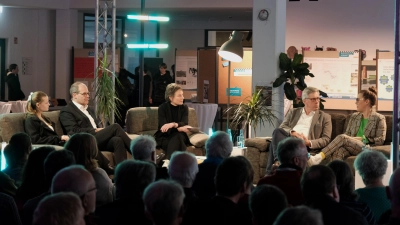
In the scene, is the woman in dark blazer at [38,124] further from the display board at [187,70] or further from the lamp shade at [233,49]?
the display board at [187,70]

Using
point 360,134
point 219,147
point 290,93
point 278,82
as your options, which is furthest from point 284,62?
point 219,147

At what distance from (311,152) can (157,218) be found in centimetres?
651

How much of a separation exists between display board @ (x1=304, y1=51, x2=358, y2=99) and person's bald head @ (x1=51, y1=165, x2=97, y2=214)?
11.5 m

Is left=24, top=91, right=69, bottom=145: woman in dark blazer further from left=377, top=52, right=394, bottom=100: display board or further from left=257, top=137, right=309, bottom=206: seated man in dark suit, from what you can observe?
left=377, top=52, right=394, bottom=100: display board

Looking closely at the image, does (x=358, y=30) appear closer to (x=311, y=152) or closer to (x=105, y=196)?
(x=311, y=152)

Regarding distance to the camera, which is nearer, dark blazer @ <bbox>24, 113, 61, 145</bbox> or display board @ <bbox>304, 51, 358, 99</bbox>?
dark blazer @ <bbox>24, 113, 61, 145</bbox>

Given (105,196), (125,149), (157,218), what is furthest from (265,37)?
(157,218)

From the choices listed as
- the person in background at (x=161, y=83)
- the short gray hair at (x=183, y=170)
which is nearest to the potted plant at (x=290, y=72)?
the short gray hair at (x=183, y=170)

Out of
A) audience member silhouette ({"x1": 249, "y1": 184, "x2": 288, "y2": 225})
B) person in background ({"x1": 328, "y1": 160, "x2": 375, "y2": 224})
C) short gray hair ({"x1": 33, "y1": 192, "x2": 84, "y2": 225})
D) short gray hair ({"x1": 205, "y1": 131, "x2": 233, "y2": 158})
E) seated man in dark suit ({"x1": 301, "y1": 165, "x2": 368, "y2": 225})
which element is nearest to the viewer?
short gray hair ({"x1": 33, "y1": 192, "x2": 84, "y2": 225})

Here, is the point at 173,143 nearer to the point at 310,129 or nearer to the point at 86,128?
the point at 86,128

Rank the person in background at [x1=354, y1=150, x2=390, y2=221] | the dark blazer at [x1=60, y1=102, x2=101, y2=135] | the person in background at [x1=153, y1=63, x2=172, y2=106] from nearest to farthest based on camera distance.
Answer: the person in background at [x1=354, y1=150, x2=390, y2=221] < the dark blazer at [x1=60, y1=102, x2=101, y2=135] < the person in background at [x1=153, y1=63, x2=172, y2=106]

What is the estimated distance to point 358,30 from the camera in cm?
1572

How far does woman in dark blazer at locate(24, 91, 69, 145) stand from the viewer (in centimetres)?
880

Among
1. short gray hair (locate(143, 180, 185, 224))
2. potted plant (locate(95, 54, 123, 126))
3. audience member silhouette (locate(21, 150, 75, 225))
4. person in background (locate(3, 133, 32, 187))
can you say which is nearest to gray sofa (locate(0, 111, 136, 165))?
potted plant (locate(95, 54, 123, 126))
